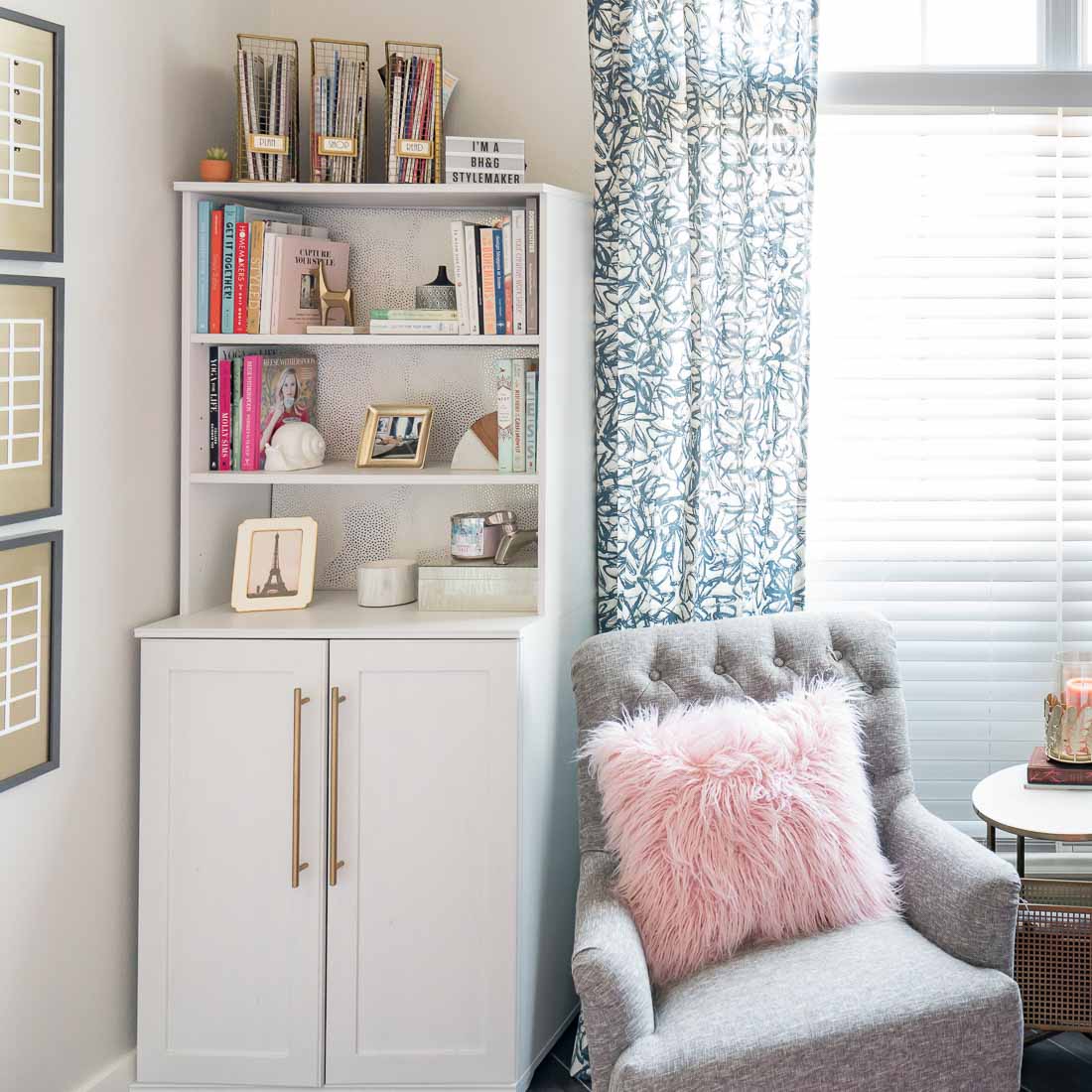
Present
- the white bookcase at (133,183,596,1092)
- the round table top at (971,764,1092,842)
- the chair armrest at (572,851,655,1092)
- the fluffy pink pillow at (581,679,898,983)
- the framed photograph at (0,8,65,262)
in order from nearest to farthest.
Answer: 1. the chair armrest at (572,851,655,1092)
2. the framed photograph at (0,8,65,262)
3. the fluffy pink pillow at (581,679,898,983)
4. the round table top at (971,764,1092,842)
5. the white bookcase at (133,183,596,1092)

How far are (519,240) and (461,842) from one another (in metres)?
1.20

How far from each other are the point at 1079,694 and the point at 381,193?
1749 mm

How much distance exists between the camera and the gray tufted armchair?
67.0 inches

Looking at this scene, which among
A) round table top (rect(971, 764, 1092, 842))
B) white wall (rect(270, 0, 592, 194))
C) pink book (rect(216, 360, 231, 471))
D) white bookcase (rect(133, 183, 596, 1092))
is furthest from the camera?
white wall (rect(270, 0, 592, 194))

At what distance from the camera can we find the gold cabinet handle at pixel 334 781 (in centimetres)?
219

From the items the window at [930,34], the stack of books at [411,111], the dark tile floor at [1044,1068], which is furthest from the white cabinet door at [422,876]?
the window at [930,34]

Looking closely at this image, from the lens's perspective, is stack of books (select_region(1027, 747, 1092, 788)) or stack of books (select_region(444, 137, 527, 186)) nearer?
stack of books (select_region(1027, 747, 1092, 788))

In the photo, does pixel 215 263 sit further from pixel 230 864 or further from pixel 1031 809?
pixel 1031 809

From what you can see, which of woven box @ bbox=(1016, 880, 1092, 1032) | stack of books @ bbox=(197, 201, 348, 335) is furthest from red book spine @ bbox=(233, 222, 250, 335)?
woven box @ bbox=(1016, 880, 1092, 1032)

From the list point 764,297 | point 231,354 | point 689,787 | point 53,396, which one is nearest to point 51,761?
point 53,396

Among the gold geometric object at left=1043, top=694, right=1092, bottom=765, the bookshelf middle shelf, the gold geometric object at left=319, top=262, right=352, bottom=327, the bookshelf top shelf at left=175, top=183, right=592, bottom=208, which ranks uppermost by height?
the bookshelf top shelf at left=175, top=183, right=592, bottom=208

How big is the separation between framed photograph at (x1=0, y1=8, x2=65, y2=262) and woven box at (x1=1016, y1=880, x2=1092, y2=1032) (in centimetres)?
218

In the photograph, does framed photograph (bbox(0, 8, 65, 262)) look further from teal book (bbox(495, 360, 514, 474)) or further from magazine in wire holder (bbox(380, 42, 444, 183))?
teal book (bbox(495, 360, 514, 474))

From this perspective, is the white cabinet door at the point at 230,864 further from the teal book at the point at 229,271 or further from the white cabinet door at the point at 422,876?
the teal book at the point at 229,271
